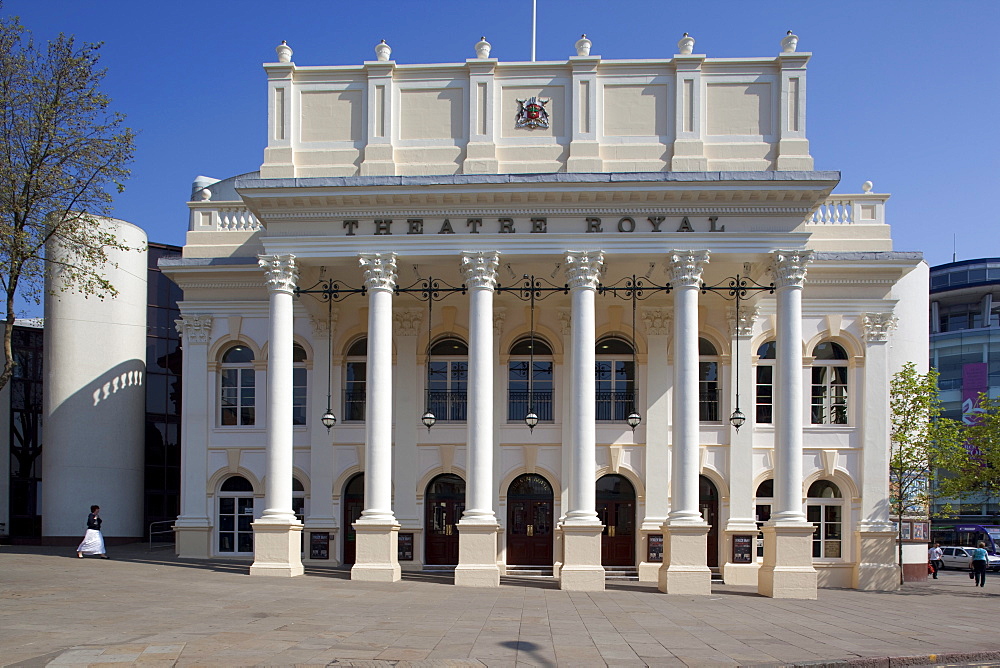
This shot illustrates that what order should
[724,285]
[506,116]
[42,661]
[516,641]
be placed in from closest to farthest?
[42,661], [516,641], [506,116], [724,285]

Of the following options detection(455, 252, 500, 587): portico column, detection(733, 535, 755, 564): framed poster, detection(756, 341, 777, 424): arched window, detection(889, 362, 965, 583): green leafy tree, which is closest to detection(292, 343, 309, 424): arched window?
detection(455, 252, 500, 587): portico column

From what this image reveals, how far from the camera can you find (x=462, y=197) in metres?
22.0


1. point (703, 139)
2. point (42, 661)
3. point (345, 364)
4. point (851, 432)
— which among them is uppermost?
point (703, 139)

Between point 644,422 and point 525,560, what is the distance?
193 inches

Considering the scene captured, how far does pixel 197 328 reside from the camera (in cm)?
2716

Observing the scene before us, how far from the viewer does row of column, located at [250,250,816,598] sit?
69.0ft

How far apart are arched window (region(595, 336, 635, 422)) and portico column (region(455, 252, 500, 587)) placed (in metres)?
5.32

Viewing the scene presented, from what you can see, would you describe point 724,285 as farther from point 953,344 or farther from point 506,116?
point 953,344

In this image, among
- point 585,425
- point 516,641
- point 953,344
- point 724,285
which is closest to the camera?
point 516,641

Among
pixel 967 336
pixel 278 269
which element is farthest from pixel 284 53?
pixel 967 336

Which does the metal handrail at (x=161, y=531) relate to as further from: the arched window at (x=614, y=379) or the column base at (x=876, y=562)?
the column base at (x=876, y=562)

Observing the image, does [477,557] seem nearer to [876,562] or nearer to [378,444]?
[378,444]

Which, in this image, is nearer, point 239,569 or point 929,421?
point 239,569

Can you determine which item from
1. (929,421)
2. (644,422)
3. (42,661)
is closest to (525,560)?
(644,422)
